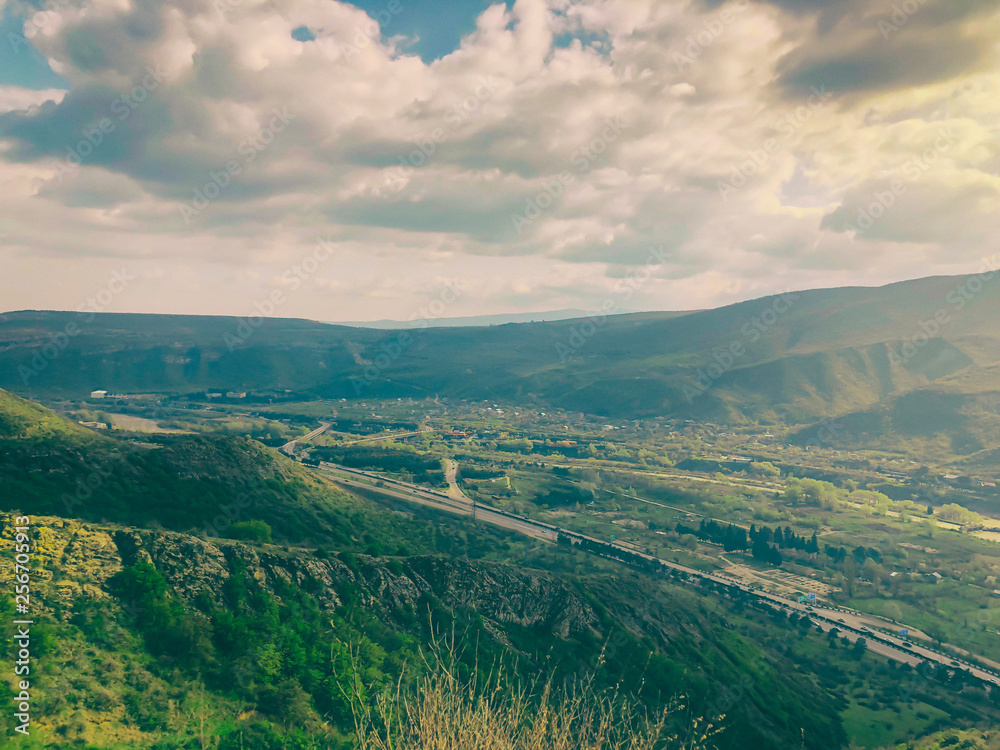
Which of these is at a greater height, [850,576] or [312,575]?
[312,575]

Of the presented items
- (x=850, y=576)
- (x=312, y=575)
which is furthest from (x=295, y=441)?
(x=850, y=576)

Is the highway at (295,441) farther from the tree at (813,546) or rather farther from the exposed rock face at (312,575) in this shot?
the tree at (813,546)

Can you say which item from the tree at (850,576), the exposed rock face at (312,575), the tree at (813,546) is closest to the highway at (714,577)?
the tree at (850,576)

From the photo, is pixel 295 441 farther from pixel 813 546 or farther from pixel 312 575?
pixel 312 575

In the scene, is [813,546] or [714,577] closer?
[714,577]

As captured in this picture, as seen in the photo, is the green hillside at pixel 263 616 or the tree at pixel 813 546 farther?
the tree at pixel 813 546

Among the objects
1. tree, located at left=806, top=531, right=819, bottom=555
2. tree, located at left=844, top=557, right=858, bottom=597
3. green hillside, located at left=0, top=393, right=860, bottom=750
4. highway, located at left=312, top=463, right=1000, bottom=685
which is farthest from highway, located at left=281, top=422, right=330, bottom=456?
tree, located at left=844, top=557, right=858, bottom=597

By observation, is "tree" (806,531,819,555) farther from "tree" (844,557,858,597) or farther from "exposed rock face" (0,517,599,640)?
"exposed rock face" (0,517,599,640)
